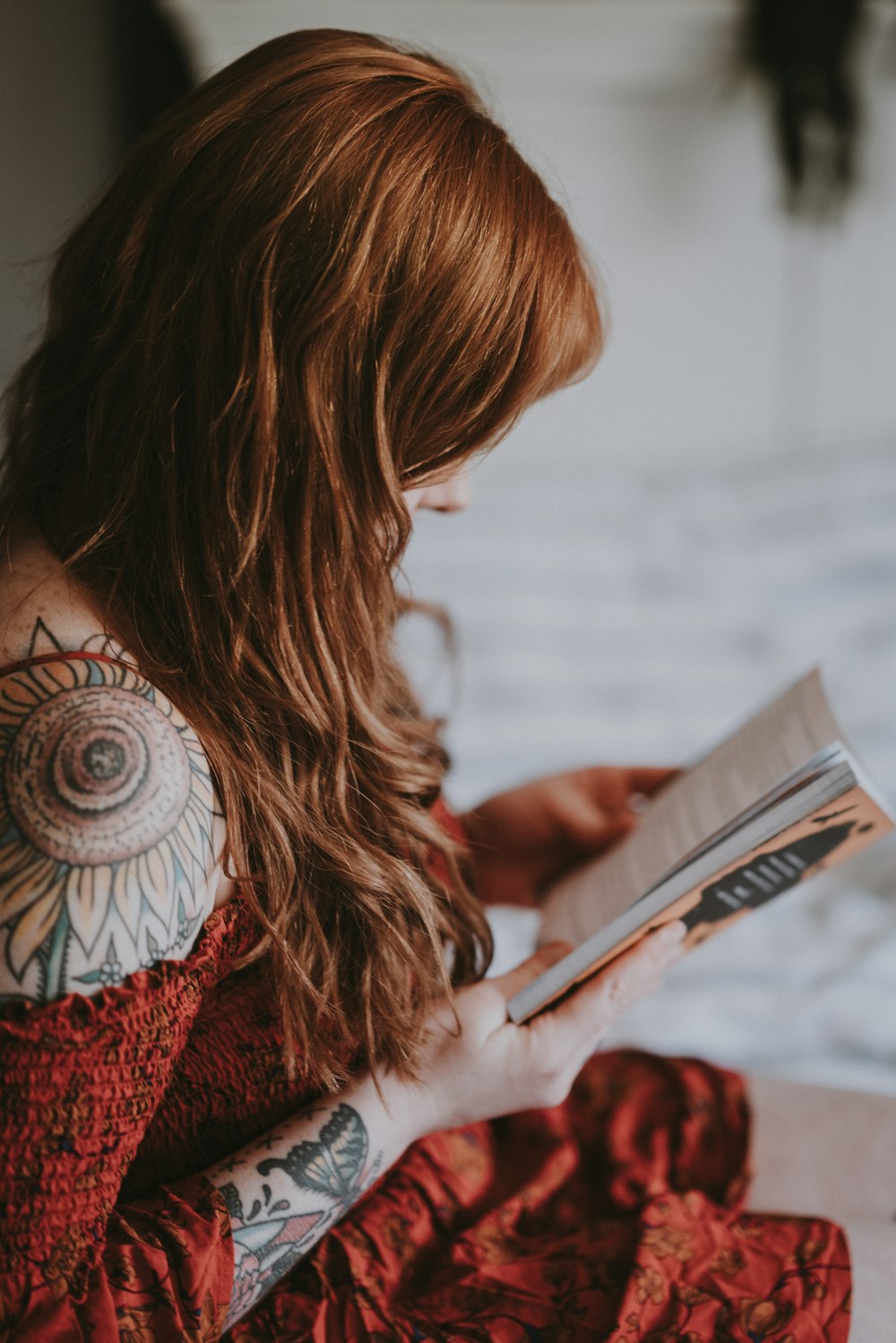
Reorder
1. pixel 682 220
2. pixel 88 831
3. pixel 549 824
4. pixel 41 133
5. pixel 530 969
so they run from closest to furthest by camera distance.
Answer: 1. pixel 88 831
2. pixel 530 969
3. pixel 549 824
4. pixel 41 133
5. pixel 682 220

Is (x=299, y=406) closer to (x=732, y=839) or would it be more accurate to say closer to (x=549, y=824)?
(x=732, y=839)

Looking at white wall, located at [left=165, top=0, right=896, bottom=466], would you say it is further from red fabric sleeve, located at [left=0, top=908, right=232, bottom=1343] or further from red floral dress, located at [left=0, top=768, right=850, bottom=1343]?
red fabric sleeve, located at [left=0, top=908, right=232, bottom=1343]

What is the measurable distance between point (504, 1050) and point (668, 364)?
147 centimetres

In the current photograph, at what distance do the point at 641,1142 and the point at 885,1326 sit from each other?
219 mm

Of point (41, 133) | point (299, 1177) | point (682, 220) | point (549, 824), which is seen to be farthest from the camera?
point (682, 220)

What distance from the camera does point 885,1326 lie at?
1.94ft

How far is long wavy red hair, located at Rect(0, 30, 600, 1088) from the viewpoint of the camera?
0.56 metres

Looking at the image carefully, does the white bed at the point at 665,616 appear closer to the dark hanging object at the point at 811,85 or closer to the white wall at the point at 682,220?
the white wall at the point at 682,220

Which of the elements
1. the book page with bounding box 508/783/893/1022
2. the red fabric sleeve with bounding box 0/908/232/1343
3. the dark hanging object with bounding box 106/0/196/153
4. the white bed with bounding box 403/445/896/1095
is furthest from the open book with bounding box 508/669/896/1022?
the dark hanging object with bounding box 106/0/196/153

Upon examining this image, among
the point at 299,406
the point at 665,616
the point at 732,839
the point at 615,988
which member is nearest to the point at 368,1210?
the point at 615,988

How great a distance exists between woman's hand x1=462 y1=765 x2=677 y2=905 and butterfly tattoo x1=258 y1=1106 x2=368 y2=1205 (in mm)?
334

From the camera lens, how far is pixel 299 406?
571 mm

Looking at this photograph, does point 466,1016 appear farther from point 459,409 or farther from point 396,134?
point 396,134

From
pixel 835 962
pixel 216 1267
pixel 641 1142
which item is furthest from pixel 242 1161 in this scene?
pixel 835 962
